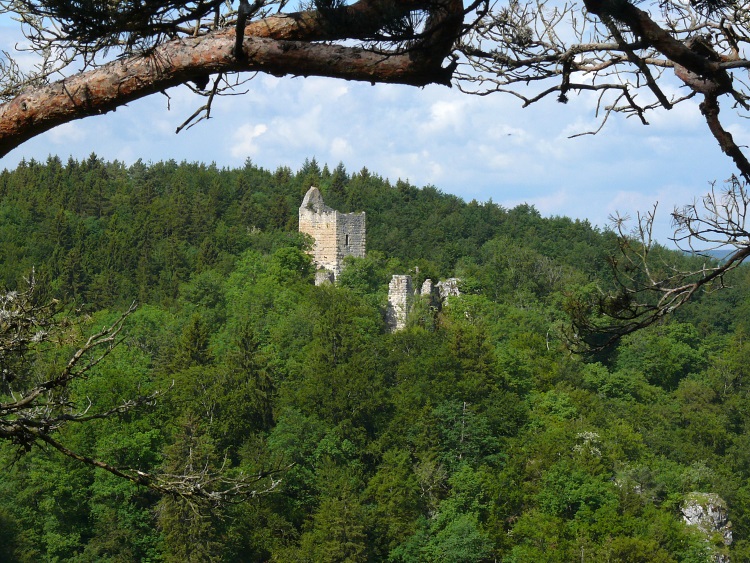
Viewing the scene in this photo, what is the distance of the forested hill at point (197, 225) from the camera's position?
40438 mm

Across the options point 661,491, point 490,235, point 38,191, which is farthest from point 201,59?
point 490,235

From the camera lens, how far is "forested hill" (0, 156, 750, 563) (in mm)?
23125

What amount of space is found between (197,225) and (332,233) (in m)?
12.4

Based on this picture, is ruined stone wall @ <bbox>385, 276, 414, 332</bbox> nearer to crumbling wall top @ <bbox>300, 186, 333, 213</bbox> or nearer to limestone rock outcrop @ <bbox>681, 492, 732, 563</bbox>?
crumbling wall top @ <bbox>300, 186, 333, 213</bbox>

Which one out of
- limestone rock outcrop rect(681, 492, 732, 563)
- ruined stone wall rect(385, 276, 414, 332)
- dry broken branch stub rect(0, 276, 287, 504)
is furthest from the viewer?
ruined stone wall rect(385, 276, 414, 332)

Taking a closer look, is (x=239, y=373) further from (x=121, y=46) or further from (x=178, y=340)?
(x=121, y=46)

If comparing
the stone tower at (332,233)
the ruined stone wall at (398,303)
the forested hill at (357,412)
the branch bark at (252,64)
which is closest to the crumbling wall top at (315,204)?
the stone tower at (332,233)

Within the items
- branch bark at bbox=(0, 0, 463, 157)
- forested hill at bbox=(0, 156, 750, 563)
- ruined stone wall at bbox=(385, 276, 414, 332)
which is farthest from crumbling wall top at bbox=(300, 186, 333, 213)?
branch bark at bbox=(0, 0, 463, 157)

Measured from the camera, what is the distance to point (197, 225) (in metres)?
44.5

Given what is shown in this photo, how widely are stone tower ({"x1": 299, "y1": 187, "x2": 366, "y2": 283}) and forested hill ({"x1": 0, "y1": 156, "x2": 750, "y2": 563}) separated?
0.60 m

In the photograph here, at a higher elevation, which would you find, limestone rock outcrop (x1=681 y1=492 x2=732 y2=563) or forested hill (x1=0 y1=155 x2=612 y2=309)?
forested hill (x1=0 y1=155 x2=612 y2=309)

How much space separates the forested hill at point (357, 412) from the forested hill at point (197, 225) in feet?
0.54

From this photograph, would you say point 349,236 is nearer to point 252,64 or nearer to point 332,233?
point 332,233

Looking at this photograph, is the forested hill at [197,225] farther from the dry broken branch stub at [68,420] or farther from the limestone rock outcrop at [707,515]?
the dry broken branch stub at [68,420]
